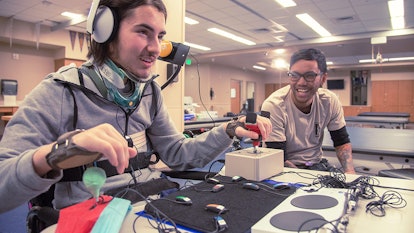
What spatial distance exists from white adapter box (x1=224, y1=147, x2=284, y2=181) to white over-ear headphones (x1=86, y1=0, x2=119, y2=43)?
645 millimetres

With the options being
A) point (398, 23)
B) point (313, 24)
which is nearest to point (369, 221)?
point (313, 24)

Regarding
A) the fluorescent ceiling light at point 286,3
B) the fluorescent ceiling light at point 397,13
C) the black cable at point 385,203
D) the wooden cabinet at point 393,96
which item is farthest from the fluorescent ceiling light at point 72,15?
the wooden cabinet at point 393,96

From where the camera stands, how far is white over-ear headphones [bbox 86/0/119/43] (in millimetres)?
1009

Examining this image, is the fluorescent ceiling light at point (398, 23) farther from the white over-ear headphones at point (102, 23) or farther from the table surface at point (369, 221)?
the white over-ear headphones at point (102, 23)

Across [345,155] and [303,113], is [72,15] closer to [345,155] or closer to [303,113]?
[303,113]

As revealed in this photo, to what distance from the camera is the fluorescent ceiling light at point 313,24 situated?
637 cm

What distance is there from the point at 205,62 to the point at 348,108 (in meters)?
7.93

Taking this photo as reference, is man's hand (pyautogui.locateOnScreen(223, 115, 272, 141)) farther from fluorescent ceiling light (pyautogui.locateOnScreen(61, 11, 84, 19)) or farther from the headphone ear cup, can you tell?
fluorescent ceiling light (pyautogui.locateOnScreen(61, 11, 84, 19))

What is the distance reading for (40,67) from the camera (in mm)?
8125

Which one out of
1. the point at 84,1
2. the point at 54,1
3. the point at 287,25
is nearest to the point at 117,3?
the point at 84,1

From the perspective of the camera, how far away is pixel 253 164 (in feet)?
3.67

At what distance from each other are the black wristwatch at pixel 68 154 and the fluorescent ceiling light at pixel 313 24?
6464 millimetres

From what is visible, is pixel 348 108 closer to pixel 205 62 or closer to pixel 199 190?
pixel 205 62

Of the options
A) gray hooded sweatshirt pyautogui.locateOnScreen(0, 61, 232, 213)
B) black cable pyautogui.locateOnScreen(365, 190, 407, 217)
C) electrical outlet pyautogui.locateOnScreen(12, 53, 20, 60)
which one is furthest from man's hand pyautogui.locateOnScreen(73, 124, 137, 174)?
electrical outlet pyautogui.locateOnScreen(12, 53, 20, 60)
